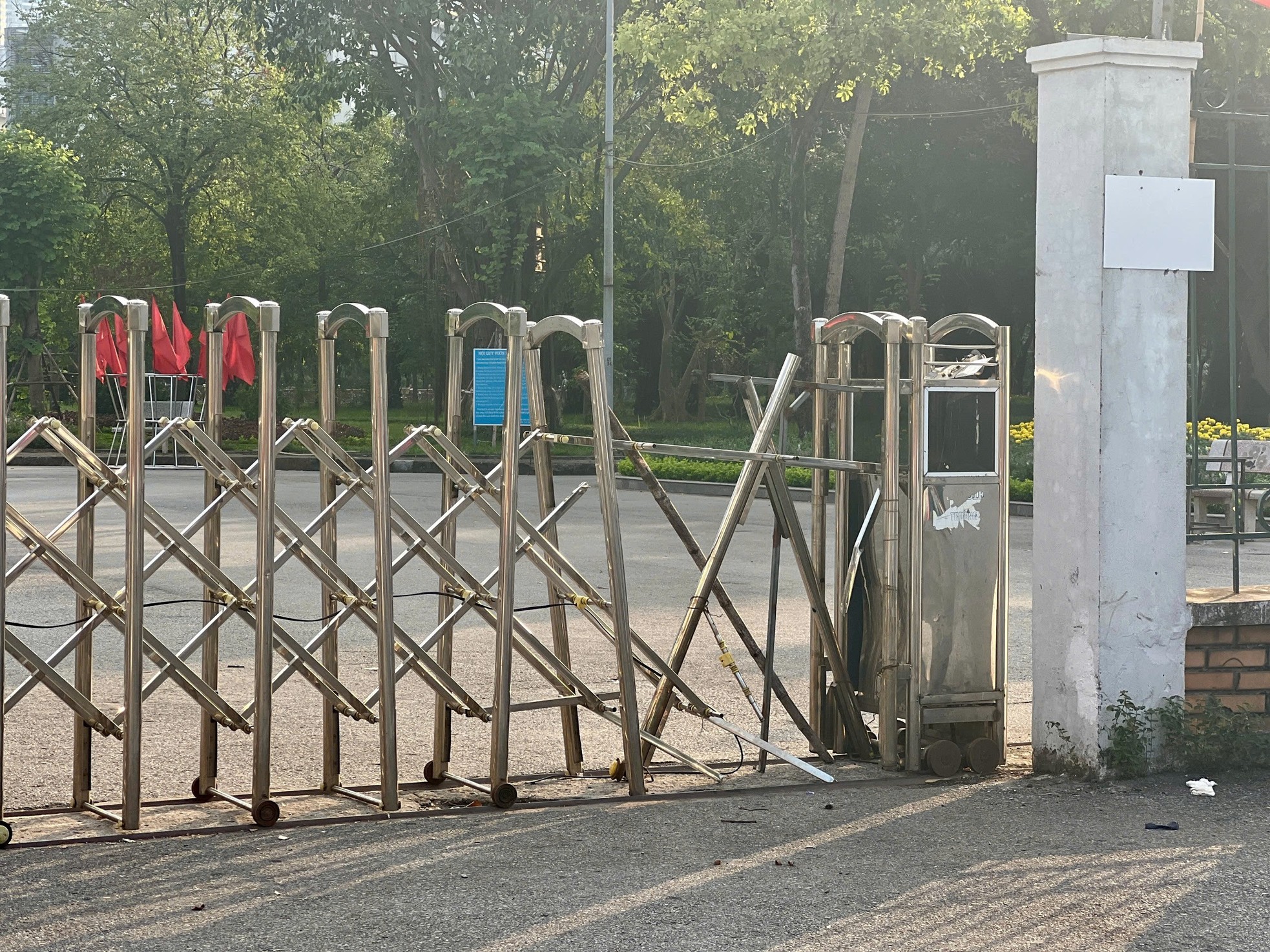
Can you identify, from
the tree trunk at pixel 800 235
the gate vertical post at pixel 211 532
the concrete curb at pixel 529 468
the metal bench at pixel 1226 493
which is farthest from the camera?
the tree trunk at pixel 800 235

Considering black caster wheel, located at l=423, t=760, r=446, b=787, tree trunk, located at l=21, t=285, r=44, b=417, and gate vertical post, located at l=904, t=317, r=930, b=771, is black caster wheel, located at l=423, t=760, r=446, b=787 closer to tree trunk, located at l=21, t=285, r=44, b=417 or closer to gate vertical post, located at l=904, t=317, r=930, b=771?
gate vertical post, located at l=904, t=317, r=930, b=771

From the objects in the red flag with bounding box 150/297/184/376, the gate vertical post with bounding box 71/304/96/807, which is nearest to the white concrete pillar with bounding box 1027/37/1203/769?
the gate vertical post with bounding box 71/304/96/807

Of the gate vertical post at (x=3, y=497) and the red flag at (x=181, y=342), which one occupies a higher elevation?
the red flag at (x=181, y=342)

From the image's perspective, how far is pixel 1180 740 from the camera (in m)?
5.91

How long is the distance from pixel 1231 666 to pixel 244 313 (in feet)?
12.4

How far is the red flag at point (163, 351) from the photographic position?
22.3 m

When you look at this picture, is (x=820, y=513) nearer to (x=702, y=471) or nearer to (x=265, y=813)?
(x=265, y=813)

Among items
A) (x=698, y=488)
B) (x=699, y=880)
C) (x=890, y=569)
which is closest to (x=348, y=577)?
(x=699, y=880)

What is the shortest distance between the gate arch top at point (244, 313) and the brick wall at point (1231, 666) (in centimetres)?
345

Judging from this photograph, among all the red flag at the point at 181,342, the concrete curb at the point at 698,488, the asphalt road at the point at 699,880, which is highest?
the red flag at the point at 181,342

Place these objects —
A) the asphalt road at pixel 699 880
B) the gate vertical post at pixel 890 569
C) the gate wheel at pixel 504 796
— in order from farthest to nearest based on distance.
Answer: the gate vertical post at pixel 890 569
the gate wheel at pixel 504 796
the asphalt road at pixel 699 880

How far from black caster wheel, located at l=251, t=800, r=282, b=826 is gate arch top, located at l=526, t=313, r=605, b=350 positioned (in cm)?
174

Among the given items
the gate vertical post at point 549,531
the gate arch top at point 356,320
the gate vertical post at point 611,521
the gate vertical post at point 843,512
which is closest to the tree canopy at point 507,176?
the gate vertical post at point 843,512

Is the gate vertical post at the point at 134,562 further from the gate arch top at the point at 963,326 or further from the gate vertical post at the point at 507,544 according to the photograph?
the gate arch top at the point at 963,326
